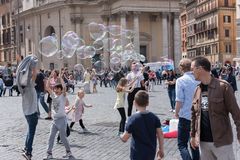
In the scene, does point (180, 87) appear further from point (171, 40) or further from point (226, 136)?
point (171, 40)

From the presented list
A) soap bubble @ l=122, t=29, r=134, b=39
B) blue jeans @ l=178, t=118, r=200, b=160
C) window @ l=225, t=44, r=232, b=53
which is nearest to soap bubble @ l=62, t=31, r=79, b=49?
soap bubble @ l=122, t=29, r=134, b=39

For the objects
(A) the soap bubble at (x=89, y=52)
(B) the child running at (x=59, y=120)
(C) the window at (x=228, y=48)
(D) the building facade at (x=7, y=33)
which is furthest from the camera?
(C) the window at (x=228, y=48)

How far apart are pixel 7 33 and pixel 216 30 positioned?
37212mm

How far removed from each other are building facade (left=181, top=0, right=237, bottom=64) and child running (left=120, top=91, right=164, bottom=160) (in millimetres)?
77919

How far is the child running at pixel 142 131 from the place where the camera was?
5.62 meters

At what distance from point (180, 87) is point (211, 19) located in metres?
86.6

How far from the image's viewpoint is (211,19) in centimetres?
9150

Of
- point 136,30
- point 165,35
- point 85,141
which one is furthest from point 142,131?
point 165,35

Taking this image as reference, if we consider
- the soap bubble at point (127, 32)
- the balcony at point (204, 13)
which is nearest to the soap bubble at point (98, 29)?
the soap bubble at point (127, 32)

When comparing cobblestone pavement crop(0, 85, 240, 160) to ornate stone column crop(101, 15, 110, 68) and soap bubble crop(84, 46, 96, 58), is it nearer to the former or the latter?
soap bubble crop(84, 46, 96, 58)

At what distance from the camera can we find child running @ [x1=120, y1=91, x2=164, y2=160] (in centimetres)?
562

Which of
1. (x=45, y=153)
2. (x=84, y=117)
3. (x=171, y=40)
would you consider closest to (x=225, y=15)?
(x=171, y=40)

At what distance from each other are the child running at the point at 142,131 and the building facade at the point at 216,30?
7792 cm

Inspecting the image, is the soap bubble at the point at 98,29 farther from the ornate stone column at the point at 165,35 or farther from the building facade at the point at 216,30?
the building facade at the point at 216,30
